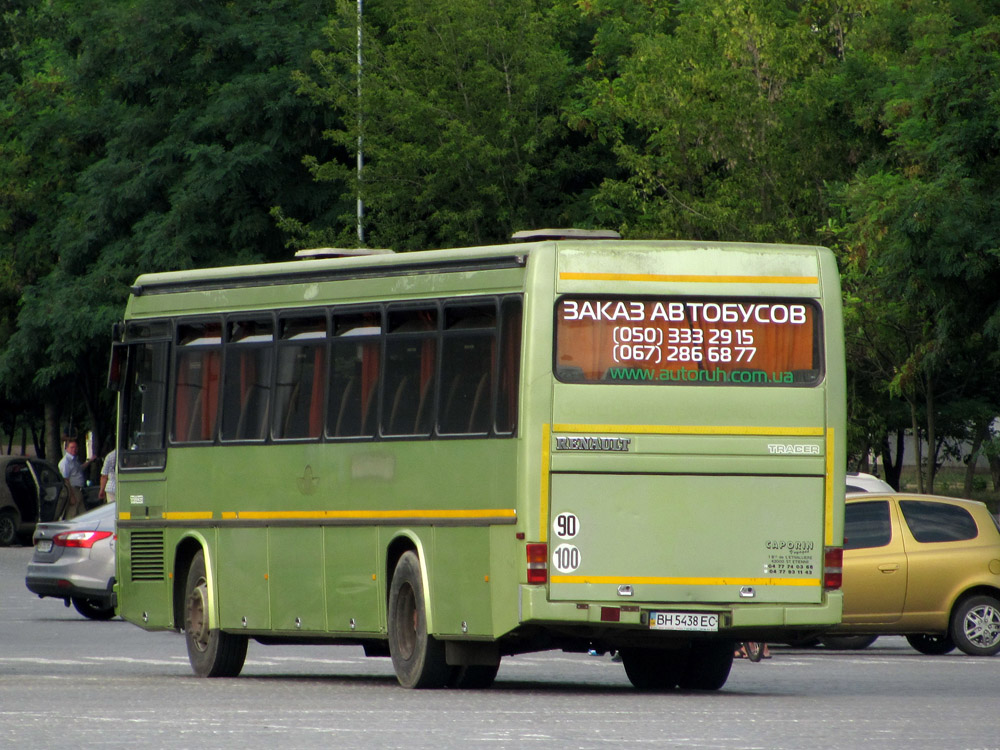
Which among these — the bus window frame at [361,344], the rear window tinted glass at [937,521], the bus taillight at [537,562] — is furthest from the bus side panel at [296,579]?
the rear window tinted glass at [937,521]

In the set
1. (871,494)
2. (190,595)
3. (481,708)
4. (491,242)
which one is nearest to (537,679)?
(190,595)

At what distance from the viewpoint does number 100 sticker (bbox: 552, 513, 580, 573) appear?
14.3 m

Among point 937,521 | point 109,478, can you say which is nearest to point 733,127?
point 109,478

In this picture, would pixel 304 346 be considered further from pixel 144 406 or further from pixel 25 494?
pixel 25 494

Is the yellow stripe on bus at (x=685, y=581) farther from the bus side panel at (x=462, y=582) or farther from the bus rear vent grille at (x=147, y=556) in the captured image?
the bus rear vent grille at (x=147, y=556)

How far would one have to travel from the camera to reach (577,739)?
1109 cm

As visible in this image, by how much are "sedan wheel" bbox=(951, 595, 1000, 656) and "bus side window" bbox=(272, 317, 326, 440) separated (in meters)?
7.90

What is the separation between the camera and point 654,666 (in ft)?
53.7

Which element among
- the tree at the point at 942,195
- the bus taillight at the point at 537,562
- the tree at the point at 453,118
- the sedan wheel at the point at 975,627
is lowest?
the sedan wheel at the point at 975,627

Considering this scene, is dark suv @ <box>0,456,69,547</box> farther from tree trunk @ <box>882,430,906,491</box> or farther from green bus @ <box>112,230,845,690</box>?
green bus @ <box>112,230,845,690</box>

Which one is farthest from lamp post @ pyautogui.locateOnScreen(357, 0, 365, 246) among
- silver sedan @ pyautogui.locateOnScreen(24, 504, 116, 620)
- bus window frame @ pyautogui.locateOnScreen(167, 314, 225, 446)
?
bus window frame @ pyautogui.locateOnScreen(167, 314, 225, 446)

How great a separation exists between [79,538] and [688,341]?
13.3 metres

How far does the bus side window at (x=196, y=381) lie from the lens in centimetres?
→ 1748

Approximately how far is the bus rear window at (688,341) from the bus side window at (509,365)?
0.95 feet
